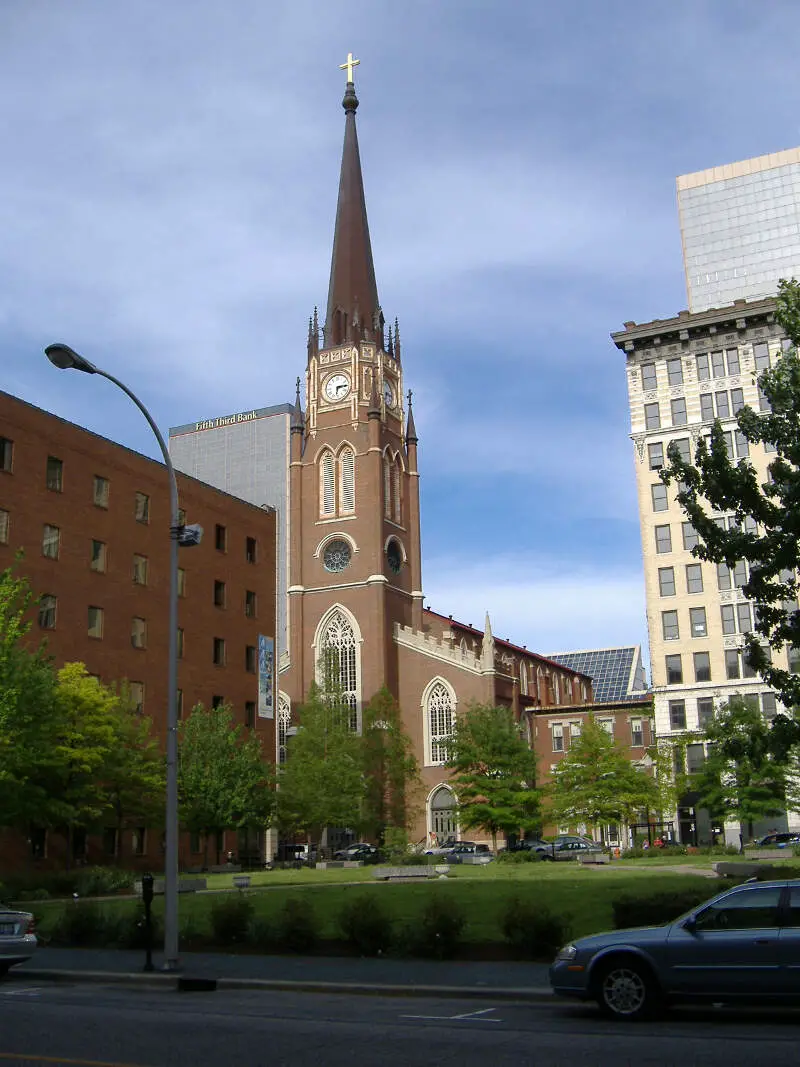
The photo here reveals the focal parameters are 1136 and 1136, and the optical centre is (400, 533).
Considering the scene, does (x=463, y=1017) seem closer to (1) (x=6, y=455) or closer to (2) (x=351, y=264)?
(1) (x=6, y=455)

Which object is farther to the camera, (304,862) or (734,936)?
(304,862)

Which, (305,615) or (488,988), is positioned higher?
(305,615)

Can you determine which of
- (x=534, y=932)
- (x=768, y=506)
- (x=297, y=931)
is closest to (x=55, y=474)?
(x=297, y=931)

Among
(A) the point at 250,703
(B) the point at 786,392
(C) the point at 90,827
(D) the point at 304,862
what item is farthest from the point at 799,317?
(D) the point at 304,862

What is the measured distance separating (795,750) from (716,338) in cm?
3781

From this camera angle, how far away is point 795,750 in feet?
147

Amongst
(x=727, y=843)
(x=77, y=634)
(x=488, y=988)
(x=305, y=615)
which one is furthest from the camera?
(x=305, y=615)

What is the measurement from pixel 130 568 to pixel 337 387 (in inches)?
1858

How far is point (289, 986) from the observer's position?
53.3 feet

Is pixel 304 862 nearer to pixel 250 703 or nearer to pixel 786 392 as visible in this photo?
pixel 250 703

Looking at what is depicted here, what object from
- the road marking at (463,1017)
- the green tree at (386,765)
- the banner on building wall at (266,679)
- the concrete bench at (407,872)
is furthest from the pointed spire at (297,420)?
the road marking at (463,1017)

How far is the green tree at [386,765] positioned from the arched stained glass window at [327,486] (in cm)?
1770

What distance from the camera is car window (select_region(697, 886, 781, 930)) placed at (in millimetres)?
12211

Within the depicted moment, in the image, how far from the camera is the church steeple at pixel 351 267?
101000mm
